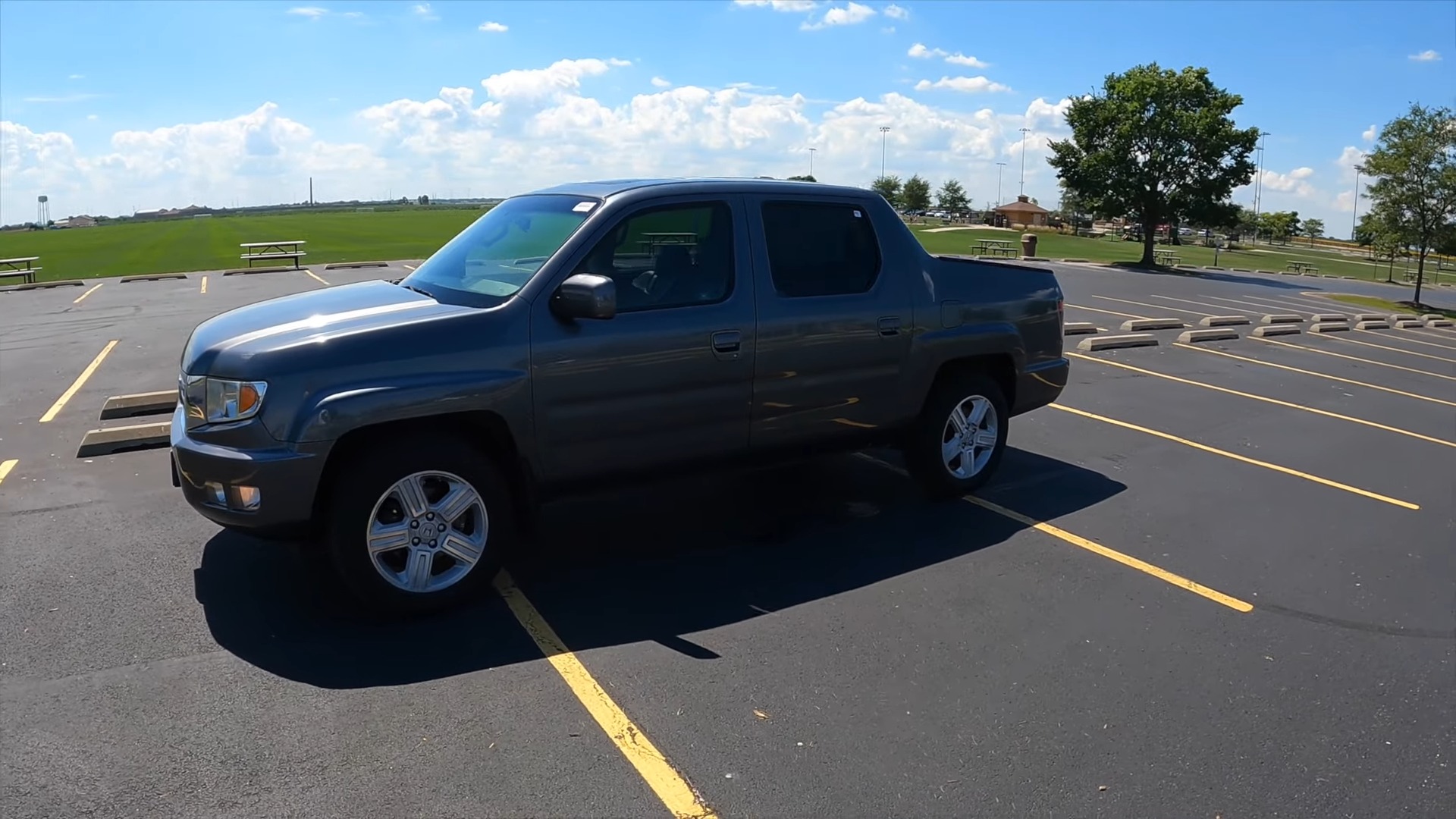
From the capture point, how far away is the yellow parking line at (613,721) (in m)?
3.27

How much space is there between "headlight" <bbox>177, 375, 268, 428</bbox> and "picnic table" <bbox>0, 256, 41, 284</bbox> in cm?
2462

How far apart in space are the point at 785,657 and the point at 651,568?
1145 millimetres

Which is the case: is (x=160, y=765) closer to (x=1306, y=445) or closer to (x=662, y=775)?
(x=662, y=775)

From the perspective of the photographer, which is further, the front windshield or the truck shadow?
the front windshield

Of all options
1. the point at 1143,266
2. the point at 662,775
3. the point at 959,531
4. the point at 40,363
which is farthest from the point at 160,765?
the point at 1143,266

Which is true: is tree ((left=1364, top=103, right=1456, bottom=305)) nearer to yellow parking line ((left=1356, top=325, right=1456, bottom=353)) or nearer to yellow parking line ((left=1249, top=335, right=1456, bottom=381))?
yellow parking line ((left=1356, top=325, right=1456, bottom=353))

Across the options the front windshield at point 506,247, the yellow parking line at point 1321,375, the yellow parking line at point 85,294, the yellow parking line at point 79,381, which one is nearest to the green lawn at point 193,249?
the yellow parking line at point 85,294

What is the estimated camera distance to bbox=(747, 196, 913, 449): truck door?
5.46m

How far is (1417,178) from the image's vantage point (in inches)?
1256

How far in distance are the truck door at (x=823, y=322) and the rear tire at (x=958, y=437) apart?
0.35 meters

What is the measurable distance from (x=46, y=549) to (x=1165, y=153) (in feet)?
147

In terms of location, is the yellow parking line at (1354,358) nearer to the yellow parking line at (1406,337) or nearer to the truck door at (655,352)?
the yellow parking line at (1406,337)

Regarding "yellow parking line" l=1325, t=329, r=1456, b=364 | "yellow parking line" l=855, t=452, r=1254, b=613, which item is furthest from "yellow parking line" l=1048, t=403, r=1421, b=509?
"yellow parking line" l=1325, t=329, r=1456, b=364

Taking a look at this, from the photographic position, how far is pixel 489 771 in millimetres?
3389
